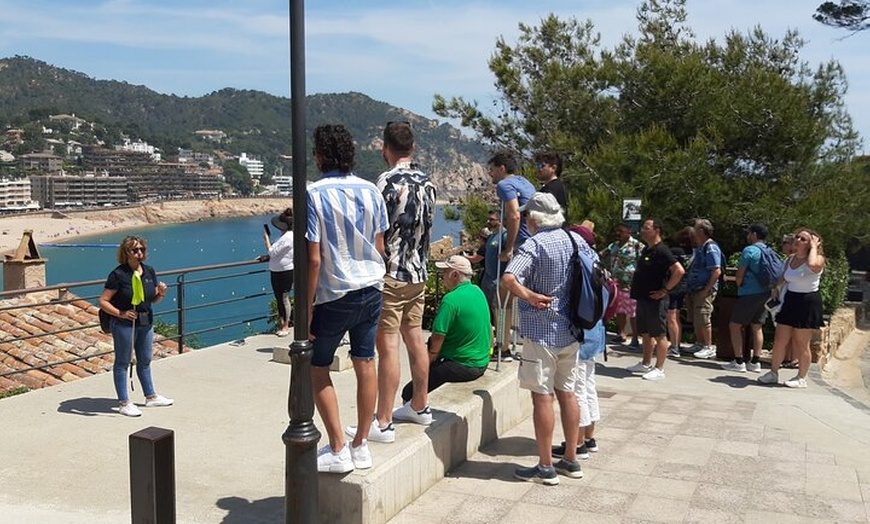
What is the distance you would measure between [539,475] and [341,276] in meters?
1.81

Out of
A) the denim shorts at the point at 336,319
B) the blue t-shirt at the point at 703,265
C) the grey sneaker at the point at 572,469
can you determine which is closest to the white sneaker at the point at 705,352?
the blue t-shirt at the point at 703,265

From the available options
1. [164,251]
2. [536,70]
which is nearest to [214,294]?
[164,251]

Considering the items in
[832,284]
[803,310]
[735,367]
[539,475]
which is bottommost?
[735,367]

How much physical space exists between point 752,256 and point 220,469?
596 cm

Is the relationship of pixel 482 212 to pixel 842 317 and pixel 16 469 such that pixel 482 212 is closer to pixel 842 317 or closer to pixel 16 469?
pixel 842 317

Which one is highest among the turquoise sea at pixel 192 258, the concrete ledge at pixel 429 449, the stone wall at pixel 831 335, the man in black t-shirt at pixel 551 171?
the man in black t-shirt at pixel 551 171

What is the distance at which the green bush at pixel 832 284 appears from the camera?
12.2 m

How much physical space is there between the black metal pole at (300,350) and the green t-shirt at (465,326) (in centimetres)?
180

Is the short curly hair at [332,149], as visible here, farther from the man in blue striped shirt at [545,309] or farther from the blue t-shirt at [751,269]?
the blue t-shirt at [751,269]

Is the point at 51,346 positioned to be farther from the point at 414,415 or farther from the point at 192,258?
the point at 192,258

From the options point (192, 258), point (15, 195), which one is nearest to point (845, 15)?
point (192, 258)

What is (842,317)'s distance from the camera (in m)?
13.9

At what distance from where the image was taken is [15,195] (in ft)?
529

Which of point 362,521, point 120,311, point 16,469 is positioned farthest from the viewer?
point 120,311
